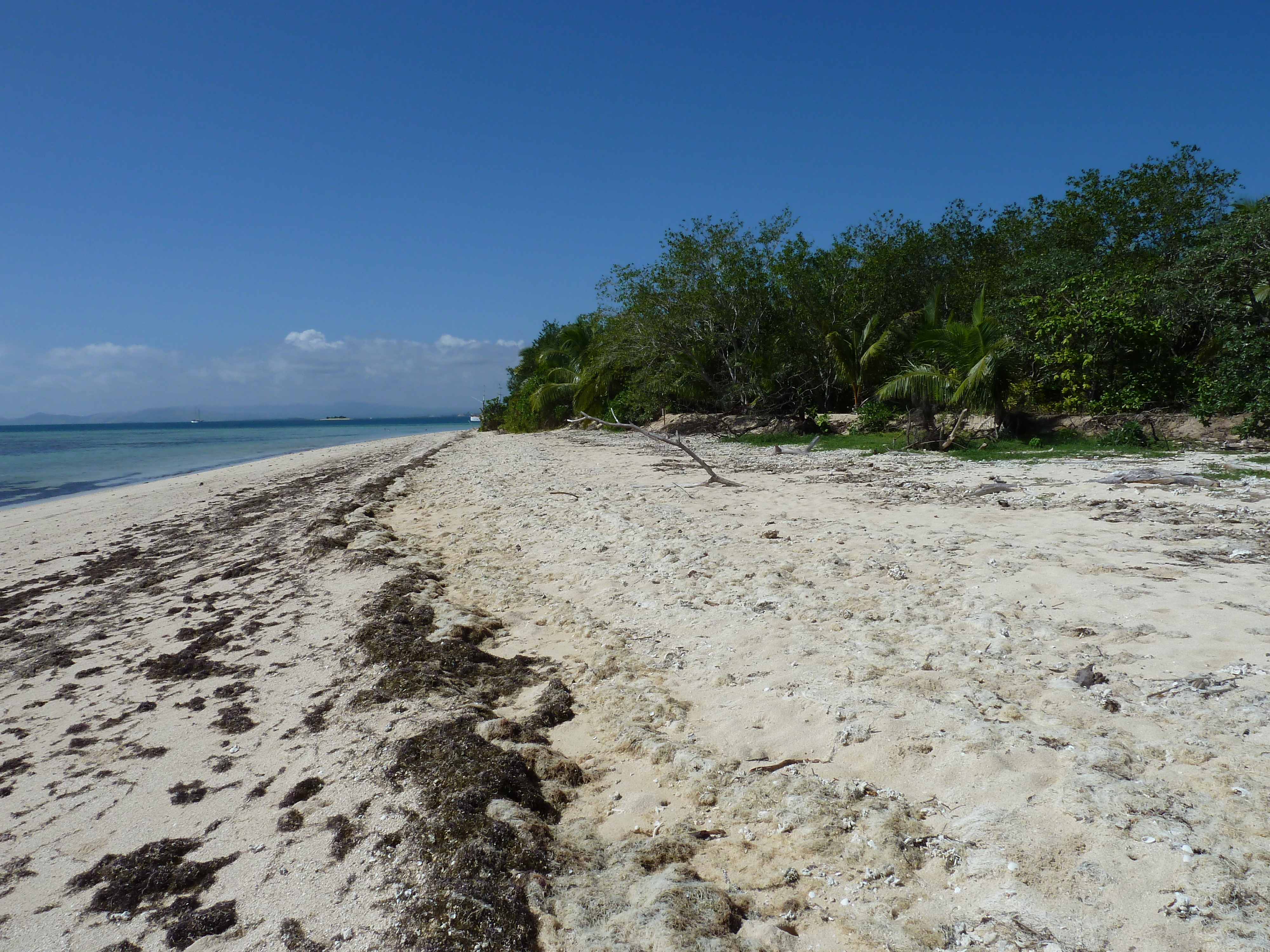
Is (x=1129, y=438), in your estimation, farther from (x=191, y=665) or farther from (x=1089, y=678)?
(x=191, y=665)

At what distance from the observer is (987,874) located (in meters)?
2.01

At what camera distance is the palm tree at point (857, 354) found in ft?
68.7

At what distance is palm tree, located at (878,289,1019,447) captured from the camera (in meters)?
14.0

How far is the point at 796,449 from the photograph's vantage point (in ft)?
50.9

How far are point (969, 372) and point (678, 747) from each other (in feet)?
45.6

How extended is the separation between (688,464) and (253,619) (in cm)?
902

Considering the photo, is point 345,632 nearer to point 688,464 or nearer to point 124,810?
point 124,810

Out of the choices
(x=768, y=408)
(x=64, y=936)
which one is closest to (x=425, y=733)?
(x=64, y=936)

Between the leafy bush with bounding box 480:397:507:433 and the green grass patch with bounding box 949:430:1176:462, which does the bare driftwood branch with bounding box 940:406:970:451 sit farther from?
the leafy bush with bounding box 480:397:507:433

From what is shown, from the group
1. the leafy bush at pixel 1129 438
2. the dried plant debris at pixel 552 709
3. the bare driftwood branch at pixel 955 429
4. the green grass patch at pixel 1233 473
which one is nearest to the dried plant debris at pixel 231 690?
the dried plant debris at pixel 552 709

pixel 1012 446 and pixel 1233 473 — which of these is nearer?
pixel 1233 473

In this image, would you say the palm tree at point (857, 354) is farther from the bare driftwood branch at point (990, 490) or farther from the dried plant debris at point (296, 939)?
the dried plant debris at point (296, 939)

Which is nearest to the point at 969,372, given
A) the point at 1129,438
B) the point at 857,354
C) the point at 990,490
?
the point at 1129,438

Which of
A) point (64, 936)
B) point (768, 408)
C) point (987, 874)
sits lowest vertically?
point (64, 936)
